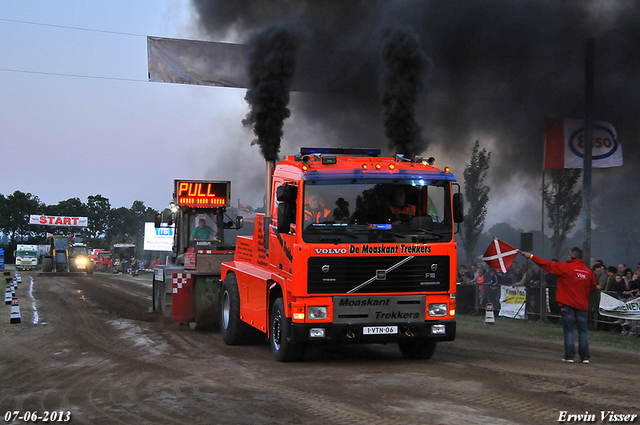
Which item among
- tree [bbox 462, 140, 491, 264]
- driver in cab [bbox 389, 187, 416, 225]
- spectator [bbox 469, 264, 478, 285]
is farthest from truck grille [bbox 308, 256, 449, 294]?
tree [bbox 462, 140, 491, 264]

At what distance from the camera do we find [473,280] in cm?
2159

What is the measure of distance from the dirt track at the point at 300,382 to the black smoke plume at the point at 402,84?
240 inches

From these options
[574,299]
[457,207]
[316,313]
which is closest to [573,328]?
[574,299]

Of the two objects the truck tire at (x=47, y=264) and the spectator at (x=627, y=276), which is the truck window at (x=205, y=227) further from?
the truck tire at (x=47, y=264)

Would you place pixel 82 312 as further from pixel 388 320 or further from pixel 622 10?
pixel 622 10

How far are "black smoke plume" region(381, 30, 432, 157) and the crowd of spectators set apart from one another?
469cm

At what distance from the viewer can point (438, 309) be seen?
9.52 m

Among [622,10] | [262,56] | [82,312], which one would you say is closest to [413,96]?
[262,56]

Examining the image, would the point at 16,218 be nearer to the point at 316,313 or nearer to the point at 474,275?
the point at 474,275

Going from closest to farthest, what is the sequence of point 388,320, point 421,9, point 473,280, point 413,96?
point 388,320, point 413,96, point 421,9, point 473,280

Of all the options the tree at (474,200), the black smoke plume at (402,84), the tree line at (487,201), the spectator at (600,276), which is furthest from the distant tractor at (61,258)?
the spectator at (600,276)

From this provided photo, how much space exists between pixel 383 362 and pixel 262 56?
11.2 meters

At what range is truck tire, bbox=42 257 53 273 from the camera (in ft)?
160

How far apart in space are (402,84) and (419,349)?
9062 millimetres
